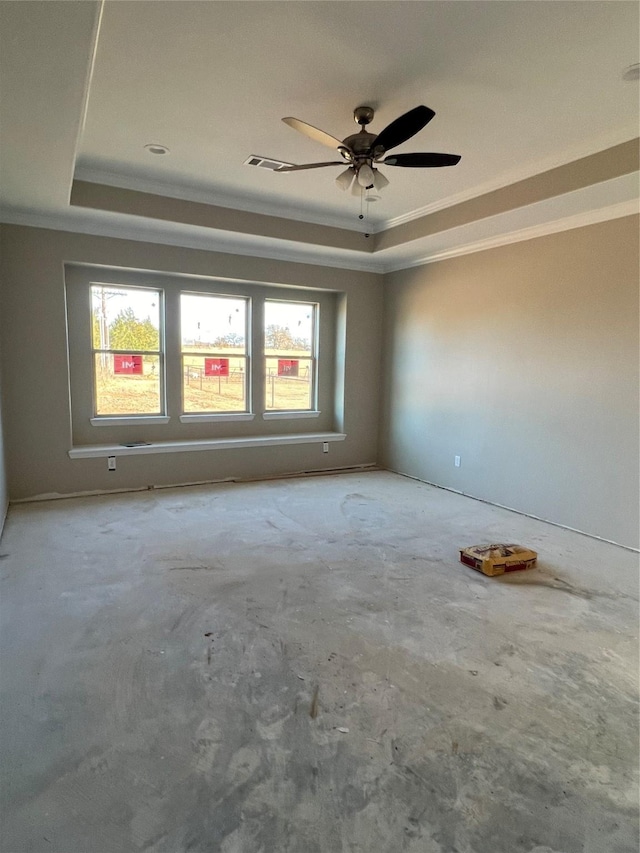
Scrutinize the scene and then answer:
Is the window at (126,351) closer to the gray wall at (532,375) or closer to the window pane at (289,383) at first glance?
the window pane at (289,383)

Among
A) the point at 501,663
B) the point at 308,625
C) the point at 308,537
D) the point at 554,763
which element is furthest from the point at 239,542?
the point at 554,763

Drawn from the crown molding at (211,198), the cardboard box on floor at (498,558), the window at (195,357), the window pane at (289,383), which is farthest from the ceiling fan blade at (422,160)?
the window pane at (289,383)

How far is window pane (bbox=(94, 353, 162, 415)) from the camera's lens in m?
5.23

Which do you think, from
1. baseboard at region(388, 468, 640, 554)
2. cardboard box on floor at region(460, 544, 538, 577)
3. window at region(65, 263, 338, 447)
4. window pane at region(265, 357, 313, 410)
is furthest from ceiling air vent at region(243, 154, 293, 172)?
baseboard at region(388, 468, 640, 554)

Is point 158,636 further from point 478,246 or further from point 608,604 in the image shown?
point 478,246

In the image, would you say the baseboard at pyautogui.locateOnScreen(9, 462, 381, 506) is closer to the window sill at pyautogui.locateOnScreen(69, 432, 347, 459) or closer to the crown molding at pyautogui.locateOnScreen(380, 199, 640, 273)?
the window sill at pyautogui.locateOnScreen(69, 432, 347, 459)

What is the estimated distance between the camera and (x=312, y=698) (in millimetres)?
2053

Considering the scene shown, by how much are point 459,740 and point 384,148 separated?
3058 millimetres

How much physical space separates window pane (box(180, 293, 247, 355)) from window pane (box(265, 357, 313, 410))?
1.68 feet

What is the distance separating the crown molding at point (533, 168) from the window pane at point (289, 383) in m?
2.31

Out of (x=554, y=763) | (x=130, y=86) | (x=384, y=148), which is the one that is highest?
(x=130, y=86)

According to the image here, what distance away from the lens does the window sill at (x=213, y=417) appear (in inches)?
224

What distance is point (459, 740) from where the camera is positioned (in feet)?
6.04

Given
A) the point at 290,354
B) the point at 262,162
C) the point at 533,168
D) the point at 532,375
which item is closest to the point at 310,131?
the point at 262,162
